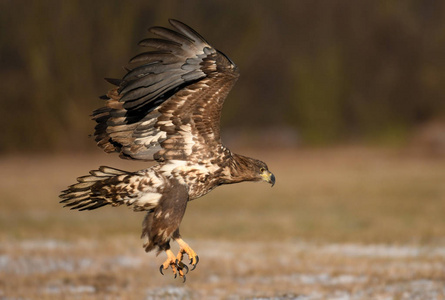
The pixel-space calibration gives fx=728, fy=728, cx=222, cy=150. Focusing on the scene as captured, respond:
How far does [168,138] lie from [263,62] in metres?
35.0

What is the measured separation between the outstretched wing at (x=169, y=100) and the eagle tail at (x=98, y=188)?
0.40 meters

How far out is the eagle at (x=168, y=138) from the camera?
7.39 meters

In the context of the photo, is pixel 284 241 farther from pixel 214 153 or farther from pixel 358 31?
pixel 358 31

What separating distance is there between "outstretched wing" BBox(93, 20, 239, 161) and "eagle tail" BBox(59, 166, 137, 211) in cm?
40

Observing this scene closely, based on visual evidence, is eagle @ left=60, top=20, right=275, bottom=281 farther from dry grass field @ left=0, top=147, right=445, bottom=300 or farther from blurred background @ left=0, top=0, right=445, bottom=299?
blurred background @ left=0, top=0, right=445, bottom=299

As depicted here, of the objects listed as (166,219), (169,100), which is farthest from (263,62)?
(166,219)

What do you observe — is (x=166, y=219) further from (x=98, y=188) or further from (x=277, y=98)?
(x=277, y=98)

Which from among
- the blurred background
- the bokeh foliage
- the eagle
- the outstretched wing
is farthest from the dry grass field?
the bokeh foliage

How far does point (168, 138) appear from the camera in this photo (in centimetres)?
800

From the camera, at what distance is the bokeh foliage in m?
40.5

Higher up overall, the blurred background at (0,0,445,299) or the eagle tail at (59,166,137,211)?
the blurred background at (0,0,445,299)

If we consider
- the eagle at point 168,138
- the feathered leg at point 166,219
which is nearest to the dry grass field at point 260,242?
the feathered leg at point 166,219

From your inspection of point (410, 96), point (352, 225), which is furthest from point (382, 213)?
point (410, 96)

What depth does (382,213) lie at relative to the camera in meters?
20.2
